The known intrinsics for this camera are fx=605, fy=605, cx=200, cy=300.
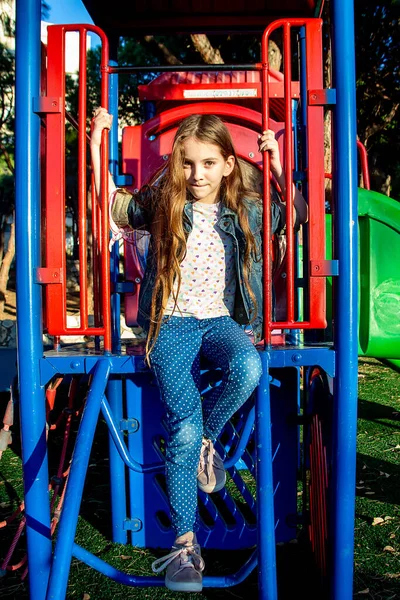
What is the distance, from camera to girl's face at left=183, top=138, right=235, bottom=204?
229 centimetres

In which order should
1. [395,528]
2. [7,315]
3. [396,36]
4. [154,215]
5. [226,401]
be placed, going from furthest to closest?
[7,315] → [396,36] → [395,528] → [154,215] → [226,401]

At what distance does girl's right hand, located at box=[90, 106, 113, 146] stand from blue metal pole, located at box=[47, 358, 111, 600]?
84 cm

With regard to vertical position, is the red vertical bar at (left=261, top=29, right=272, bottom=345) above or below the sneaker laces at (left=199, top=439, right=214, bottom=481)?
above

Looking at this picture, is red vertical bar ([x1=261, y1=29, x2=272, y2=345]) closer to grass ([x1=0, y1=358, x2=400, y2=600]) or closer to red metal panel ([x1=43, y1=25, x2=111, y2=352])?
red metal panel ([x1=43, y1=25, x2=111, y2=352])

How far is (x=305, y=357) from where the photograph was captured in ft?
7.08

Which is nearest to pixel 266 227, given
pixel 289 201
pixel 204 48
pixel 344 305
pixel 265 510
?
pixel 289 201

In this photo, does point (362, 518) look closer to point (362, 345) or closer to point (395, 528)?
point (395, 528)

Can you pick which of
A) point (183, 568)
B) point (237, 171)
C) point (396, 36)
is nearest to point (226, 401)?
point (183, 568)

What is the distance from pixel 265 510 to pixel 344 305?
2.42 ft

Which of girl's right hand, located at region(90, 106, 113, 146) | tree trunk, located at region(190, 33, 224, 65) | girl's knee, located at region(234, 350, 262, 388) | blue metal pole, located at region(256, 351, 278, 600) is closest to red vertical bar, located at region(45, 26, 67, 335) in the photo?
girl's right hand, located at region(90, 106, 113, 146)

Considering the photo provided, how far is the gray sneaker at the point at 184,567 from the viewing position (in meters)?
1.86

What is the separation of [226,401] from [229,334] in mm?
240

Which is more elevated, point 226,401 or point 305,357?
point 305,357

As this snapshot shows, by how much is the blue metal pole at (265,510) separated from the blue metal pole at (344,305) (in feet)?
0.91
